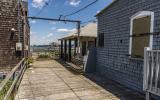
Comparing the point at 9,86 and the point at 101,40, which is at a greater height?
the point at 101,40

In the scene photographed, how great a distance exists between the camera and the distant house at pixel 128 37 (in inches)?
254

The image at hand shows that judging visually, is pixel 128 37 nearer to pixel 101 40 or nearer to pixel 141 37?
pixel 141 37

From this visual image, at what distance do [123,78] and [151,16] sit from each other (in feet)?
9.88

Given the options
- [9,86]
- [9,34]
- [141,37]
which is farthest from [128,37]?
[9,34]

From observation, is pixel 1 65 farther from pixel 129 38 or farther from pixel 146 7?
pixel 146 7

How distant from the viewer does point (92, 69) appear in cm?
1166

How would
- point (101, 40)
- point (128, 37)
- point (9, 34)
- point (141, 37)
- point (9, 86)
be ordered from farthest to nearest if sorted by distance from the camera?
point (9, 34)
point (101, 40)
point (128, 37)
point (141, 37)
point (9, 86)

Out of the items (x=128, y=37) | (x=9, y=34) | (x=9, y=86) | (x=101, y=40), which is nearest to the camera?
(x=9, y=86)

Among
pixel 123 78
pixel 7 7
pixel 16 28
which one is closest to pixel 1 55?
pixel 16 28

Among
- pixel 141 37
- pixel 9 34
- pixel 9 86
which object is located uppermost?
pixel 9 34

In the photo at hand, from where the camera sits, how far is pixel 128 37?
7770 millimetres

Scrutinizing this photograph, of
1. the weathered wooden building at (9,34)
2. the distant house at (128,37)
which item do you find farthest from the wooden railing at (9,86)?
the weathered wooden building at (9,34)

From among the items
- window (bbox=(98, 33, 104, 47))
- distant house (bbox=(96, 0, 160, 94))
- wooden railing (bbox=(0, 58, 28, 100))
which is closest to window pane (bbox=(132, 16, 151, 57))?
distant house (bbox=(96, 0, 160, 94))

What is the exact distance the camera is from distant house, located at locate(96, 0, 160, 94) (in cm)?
644
